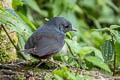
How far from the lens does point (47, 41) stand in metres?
4.31

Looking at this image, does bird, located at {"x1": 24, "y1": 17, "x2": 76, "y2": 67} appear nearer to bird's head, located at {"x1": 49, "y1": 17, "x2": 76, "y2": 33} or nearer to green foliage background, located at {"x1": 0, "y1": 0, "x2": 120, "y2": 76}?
bird's head, located at {"x1": 49, "y1": 17, "x2": 76, "y2": 33}

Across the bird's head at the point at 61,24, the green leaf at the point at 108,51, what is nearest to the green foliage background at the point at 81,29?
the green leaf at the point at 108,51

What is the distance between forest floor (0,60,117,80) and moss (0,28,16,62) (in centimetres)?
15

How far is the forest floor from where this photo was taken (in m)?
3.84

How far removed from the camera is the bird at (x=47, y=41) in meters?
→ 4.11

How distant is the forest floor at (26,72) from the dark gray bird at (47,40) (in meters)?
0.18

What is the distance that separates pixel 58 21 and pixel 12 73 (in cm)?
128

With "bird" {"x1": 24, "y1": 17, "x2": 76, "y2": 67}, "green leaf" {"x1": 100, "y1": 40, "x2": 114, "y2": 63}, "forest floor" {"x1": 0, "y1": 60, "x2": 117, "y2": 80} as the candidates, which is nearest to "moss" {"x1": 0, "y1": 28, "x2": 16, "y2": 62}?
"forest floor" {"x1": 0, "y1": 60, "x2": 117, "y2": 80}

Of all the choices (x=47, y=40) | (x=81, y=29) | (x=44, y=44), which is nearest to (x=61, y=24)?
(x=47, y=40)

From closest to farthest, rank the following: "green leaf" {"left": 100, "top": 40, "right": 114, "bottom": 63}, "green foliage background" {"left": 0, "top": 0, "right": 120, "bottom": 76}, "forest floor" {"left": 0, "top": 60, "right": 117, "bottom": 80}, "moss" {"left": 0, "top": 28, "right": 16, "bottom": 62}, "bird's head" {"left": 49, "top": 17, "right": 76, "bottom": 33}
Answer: "forest floor" {"left": 0, "top": 60, "right": 117, "bottom": 80} < "green foliage background" {"left": 0, "top": 0, "right": 120, "bottom": 76} < "moss" {"left": 0, "top": 28, "right": 16, "bottom": 62} < "green leaf" {"left": 100, "top": 40, "right": 114, "bottom": 63} < "bird's head" {"left": 49, "top": 17, "right": 76, "bottom": 33}

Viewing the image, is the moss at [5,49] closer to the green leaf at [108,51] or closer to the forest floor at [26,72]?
the forest floor at [26,72]

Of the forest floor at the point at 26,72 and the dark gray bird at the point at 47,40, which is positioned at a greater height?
the dark gray bird at the point at 47,40

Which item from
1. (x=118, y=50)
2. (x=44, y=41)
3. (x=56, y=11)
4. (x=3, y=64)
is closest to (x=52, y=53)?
(x=44, y=41)

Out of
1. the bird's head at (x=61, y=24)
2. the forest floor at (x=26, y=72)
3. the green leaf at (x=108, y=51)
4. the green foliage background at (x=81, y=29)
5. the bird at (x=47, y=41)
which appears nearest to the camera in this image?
the forest floor at (x=26, y=72)
